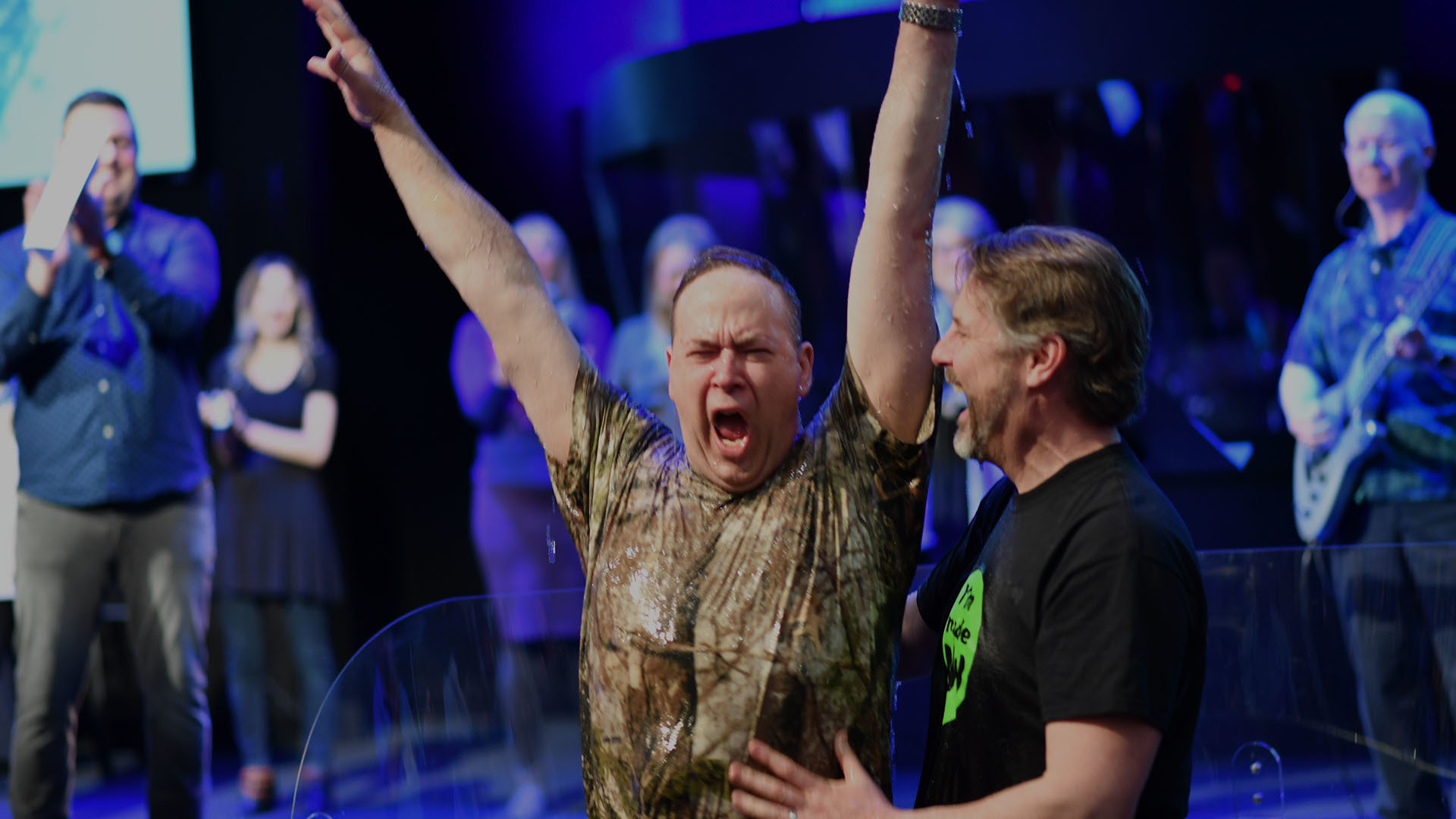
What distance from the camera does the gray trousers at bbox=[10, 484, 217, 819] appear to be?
3561 millimetres

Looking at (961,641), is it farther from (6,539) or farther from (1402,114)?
(6,539)

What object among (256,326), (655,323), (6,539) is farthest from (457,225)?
(6,539)

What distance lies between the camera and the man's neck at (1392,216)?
12.4ft

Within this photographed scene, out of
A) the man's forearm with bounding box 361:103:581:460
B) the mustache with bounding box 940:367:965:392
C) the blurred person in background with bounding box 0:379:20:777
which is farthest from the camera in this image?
the blurred person in background with bounding box 0:379:20:777

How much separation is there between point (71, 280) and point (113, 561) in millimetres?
815

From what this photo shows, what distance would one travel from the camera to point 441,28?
6426 millimetres

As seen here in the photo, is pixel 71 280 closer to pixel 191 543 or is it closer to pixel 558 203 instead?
pixel 191 543

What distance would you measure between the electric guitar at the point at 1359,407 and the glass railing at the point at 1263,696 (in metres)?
1.20

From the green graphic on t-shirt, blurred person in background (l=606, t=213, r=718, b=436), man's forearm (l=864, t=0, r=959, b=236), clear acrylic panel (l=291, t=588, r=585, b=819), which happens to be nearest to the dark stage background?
blurred person in background (l=606, t=213, r=718, b=436)

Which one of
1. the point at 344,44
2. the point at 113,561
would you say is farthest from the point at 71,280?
the point at 344,44

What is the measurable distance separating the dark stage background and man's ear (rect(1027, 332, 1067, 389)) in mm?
3521

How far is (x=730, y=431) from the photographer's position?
1.82m

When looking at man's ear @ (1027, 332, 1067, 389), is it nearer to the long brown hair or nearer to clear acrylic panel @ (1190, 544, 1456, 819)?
clear acrylic panel @ (1190, 544, 1456, 819)

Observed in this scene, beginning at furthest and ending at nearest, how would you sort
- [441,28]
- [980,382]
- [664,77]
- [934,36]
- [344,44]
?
[441,28] → [664,77] → [344,44] → [934,36] → [980,382]
